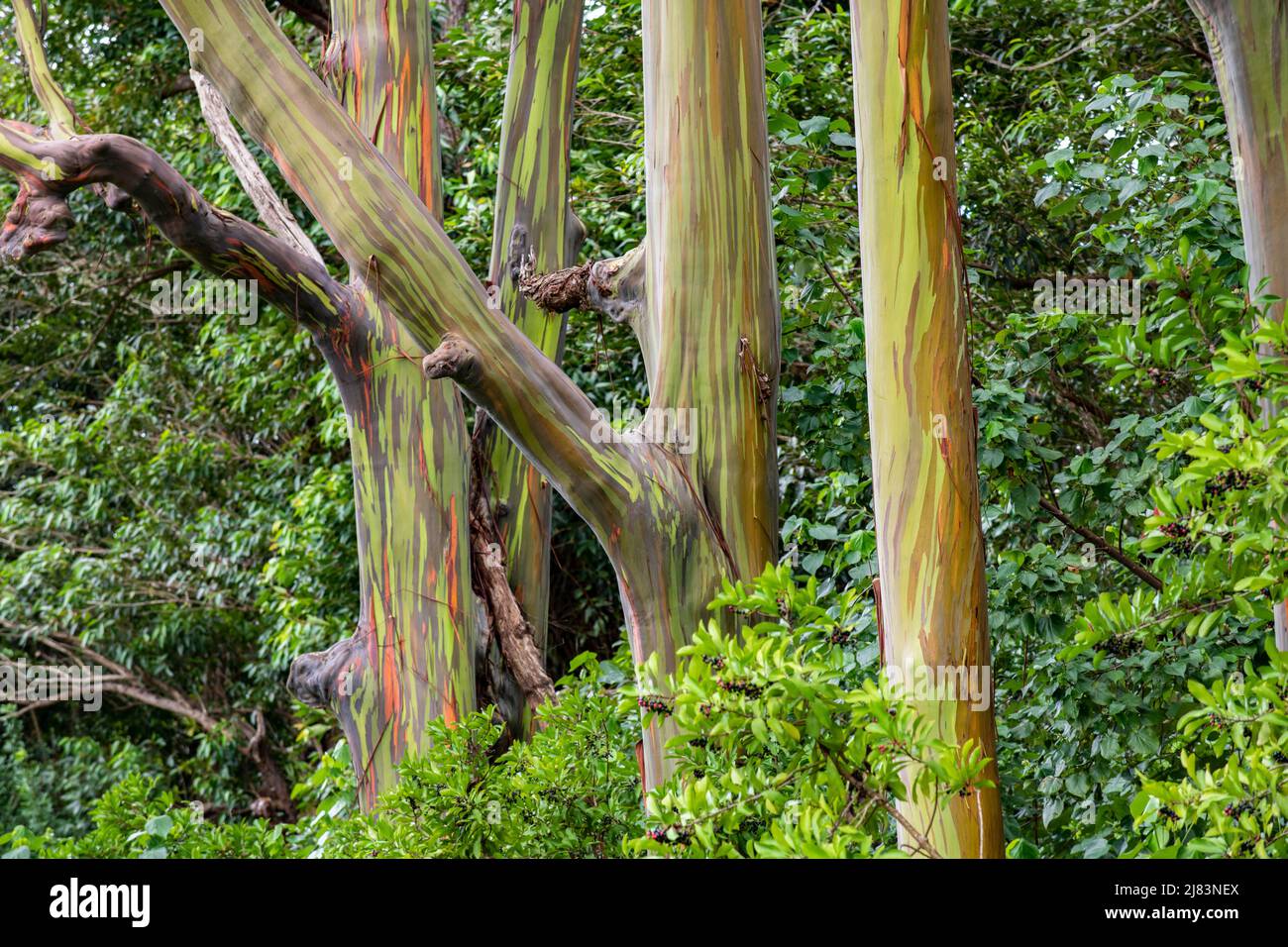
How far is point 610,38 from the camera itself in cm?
580

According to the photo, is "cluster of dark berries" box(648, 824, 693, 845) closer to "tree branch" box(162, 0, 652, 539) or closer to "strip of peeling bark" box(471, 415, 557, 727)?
"tree branch" box(162, 0, 652, 539)

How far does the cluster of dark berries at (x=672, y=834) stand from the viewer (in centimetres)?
175

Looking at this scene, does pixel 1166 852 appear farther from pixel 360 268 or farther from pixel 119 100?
pixel 119 100

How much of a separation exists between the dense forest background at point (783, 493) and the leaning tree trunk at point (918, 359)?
0.78 feet

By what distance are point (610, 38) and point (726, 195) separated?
332 cm

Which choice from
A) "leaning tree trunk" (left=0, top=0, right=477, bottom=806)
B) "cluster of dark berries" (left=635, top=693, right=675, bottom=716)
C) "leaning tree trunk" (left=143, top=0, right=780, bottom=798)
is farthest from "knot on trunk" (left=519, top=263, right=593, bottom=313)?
"cluster of dark berries" (left=635, top=693, right=675, bottom=716)

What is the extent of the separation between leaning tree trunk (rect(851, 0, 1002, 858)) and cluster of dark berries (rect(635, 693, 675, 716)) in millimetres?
559

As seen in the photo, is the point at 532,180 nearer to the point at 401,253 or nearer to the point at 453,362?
the point at 401,253

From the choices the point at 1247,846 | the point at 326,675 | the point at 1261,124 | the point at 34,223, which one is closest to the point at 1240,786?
the point at 1247,846

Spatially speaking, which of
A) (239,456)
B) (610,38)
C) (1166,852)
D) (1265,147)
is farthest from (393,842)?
(239,456)

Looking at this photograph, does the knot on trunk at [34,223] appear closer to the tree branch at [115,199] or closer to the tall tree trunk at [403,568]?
the tree branch at [115,199]

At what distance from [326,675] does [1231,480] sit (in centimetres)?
294

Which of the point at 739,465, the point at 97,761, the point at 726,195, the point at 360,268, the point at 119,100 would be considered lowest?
the point at 97,761

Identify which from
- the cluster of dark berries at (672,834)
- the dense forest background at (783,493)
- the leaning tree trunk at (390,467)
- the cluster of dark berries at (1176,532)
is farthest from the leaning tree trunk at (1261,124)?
the leaning tree trunk at (390,467)
